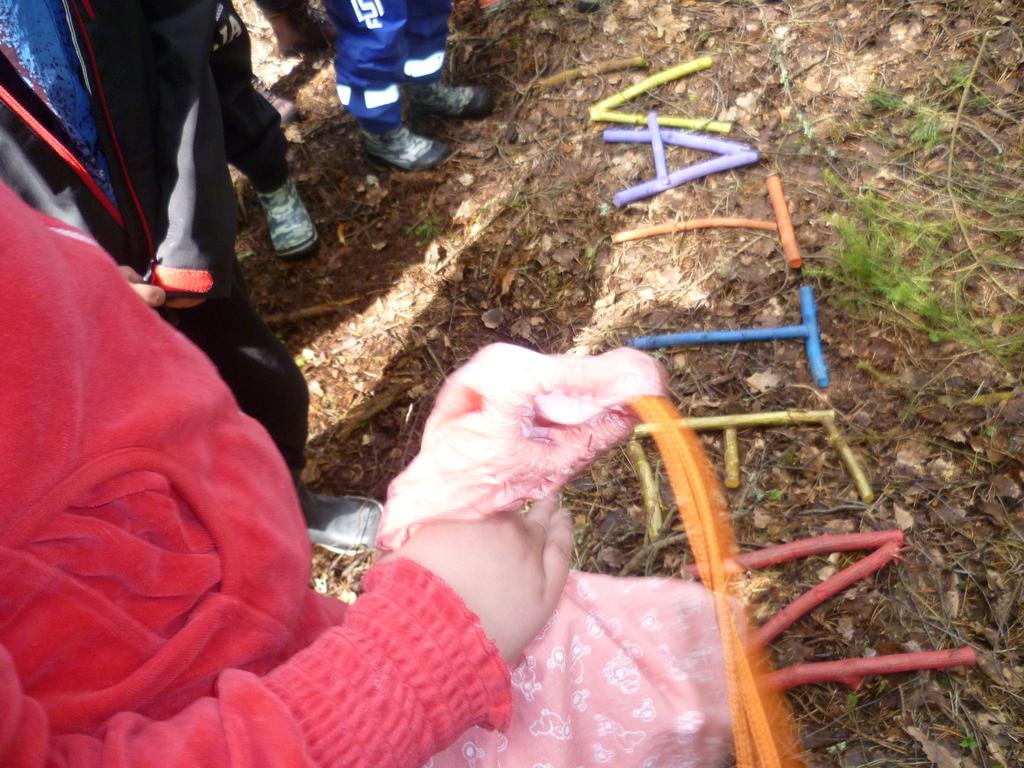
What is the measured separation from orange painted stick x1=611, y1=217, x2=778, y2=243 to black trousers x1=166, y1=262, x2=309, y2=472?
→ 1.56 m

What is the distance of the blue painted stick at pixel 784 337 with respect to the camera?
268 cm

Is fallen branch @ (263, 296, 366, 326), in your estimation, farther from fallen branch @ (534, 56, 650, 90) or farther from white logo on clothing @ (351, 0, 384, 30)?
fallen branch @ (534, 56, 650, 90)

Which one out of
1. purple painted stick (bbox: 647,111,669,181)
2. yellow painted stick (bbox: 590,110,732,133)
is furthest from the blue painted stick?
yellow painted stick (bbox: 590,110,732,133)

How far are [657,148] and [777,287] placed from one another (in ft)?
2.80

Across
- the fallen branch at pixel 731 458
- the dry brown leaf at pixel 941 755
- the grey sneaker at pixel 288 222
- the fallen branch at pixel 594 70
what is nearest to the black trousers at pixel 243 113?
the grey sneaker at pixel 288 222

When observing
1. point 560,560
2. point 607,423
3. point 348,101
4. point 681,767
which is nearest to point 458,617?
point 560,560

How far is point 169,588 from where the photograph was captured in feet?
2.66

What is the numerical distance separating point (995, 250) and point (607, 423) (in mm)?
2380

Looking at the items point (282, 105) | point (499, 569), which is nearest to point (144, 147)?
point (499, 569)

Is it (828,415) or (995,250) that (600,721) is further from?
(995,250)

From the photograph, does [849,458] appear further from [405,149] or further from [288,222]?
[288,222]

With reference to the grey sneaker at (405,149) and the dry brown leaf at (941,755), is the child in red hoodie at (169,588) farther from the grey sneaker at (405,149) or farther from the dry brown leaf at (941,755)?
the grey sneaker at (405,149)

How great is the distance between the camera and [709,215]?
3.10 metres

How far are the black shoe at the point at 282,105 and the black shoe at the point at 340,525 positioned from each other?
2242 millimetres
